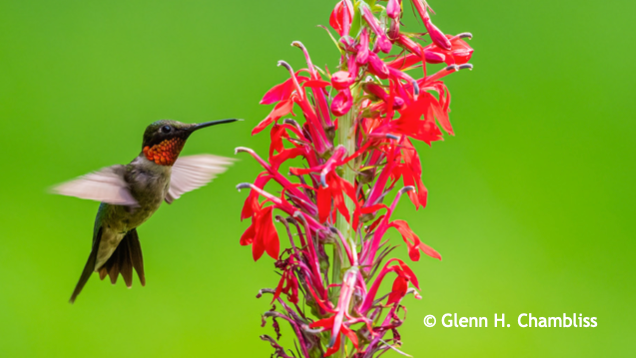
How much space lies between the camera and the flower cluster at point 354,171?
1.40 metres

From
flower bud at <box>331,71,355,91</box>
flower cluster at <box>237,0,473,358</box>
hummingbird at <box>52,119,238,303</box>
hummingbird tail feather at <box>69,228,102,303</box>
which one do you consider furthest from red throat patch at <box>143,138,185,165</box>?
flower bud at <box>331,71,355,91</box>

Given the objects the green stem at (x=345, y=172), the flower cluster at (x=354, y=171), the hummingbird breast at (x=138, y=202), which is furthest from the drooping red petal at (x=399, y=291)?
the hummingbird breast at (x=138, y=202)

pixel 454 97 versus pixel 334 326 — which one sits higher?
pixel 454 97

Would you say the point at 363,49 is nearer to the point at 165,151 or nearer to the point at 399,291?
the point at 399,291

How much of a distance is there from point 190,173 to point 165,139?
273mm

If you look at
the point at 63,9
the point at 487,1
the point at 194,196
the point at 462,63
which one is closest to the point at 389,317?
the point at 462,63

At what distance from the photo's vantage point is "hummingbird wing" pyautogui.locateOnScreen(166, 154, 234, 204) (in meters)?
2.51

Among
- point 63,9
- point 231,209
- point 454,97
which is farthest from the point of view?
point 63,9

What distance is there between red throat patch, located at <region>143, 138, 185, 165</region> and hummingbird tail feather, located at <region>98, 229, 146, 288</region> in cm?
52

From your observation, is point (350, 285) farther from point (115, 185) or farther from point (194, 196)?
point (194, 196)

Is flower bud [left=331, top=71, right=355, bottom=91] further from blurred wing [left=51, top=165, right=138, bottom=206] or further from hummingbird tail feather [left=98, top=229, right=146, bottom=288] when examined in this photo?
hummingbird tail feather [left=98, top=229, right=146, bottom=288]

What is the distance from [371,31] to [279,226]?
251 cm

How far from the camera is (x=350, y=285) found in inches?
54.1

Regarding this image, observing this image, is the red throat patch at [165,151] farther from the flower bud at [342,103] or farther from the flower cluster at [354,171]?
the flower bud at [342,103]
